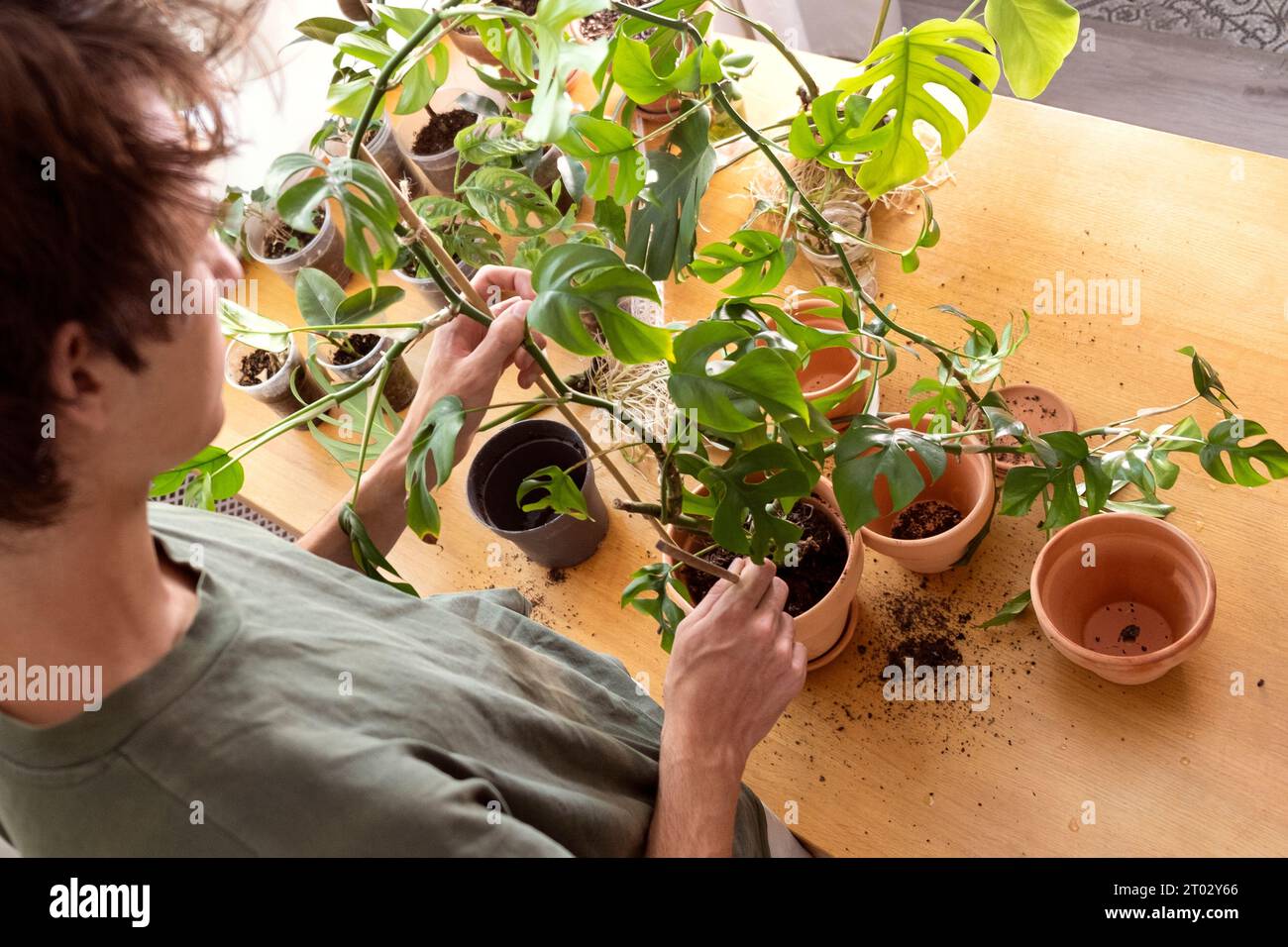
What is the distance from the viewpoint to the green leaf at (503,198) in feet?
3.83

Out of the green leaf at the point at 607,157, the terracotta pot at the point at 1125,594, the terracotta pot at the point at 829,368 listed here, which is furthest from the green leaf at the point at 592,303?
the terracotta pot at the point at 1125,594

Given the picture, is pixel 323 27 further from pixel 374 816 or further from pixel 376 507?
pixel 374 816

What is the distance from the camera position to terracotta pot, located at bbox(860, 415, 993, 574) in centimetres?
106

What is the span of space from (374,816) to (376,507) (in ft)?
1.58

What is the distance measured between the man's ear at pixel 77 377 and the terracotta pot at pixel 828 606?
583 mm

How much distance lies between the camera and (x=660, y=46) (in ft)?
2.97

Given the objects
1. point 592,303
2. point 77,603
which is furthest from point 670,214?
point 77,603

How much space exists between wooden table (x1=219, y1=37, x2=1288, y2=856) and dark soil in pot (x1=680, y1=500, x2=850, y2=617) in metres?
0.10

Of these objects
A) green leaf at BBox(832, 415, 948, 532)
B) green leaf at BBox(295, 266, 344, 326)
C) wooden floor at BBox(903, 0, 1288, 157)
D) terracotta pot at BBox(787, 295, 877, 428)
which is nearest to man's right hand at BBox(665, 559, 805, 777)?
green leaf at BBox(832, 415, 948, 532)

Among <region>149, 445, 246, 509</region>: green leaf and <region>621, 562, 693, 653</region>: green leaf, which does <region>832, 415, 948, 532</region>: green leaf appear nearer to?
<region>621, 562, 693, 653</region>: green leaf

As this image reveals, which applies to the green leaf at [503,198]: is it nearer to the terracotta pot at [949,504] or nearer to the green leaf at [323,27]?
the green leaf at [323,27]
